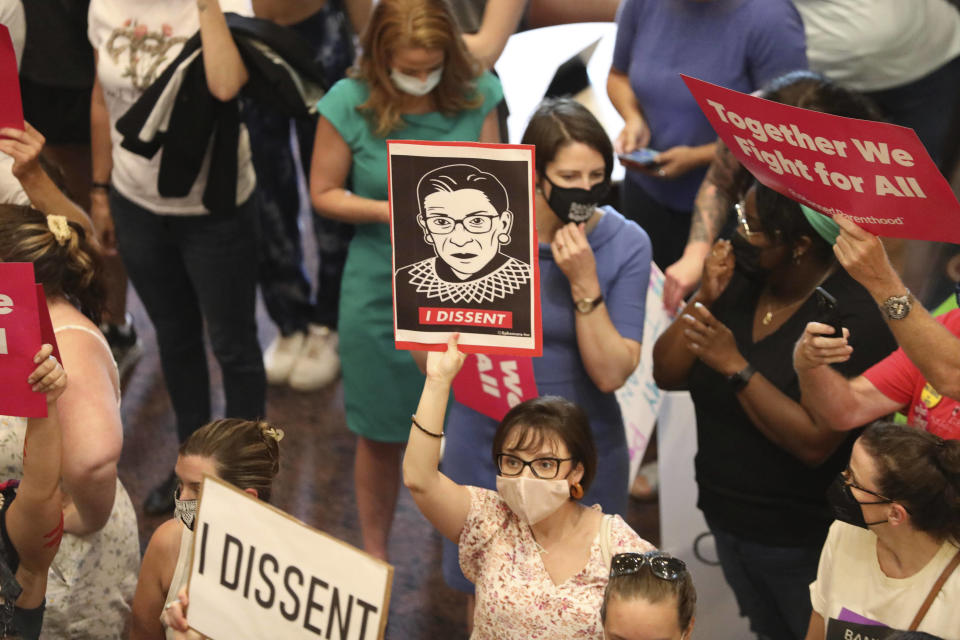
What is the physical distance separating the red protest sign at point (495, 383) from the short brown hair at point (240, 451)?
543 millimetres

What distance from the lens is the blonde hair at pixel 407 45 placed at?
2.75 meters

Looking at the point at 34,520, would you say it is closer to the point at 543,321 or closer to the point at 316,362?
the point at 543,321

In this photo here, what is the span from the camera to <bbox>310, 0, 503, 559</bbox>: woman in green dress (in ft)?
9.13

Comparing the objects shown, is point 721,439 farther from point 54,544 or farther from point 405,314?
point 54,544

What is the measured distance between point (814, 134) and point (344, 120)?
144cm

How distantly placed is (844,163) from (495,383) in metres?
0.95

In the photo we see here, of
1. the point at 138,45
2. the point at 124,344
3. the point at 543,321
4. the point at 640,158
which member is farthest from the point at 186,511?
Answer: the point at 124,344

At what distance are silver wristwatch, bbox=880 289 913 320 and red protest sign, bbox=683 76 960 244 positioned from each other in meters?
0.11

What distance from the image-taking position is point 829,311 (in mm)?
2139

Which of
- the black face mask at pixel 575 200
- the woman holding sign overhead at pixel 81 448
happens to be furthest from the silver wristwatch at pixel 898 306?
the woman holding sign overhead at pixel 81 448

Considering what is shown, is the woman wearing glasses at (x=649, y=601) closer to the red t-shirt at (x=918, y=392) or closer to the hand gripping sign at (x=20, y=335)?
the red t-shirt at (x=918, y=392)

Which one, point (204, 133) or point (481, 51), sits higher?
point (481, 51)

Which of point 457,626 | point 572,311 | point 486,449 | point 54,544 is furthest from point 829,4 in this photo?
point 54,544

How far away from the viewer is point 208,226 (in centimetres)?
313
